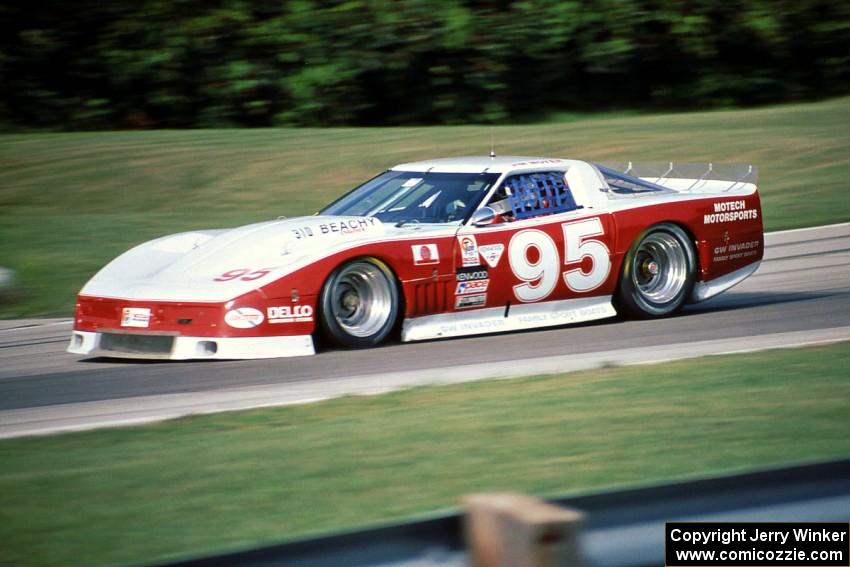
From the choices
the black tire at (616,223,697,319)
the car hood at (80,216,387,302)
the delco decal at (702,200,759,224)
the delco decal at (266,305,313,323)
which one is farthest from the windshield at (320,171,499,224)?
the delco decal at (702,200,759,224)

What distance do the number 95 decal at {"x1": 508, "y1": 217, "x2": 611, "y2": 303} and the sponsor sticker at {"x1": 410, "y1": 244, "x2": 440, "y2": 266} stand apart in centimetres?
61

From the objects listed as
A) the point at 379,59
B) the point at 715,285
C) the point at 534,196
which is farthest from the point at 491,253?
the point at 379,59

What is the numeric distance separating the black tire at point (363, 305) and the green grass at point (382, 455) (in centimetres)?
153

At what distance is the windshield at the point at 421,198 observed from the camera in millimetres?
8664

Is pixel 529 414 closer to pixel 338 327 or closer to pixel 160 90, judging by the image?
pixel 338 327

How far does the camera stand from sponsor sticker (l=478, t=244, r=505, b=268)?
8438mm

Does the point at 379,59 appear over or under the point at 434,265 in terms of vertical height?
over

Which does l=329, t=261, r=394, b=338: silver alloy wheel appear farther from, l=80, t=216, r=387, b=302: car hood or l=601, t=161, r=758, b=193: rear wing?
l=601, t=161, r=758, b=193: rear wing

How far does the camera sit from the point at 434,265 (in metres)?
8.22

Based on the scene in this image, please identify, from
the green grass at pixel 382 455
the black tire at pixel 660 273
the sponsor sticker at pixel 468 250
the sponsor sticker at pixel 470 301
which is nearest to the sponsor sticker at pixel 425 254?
the sponsor sticker at pixel 468 250

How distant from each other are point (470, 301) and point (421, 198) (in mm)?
897

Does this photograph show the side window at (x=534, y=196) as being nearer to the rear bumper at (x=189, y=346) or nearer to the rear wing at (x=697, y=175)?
the rear wing at (x=697, y=175)

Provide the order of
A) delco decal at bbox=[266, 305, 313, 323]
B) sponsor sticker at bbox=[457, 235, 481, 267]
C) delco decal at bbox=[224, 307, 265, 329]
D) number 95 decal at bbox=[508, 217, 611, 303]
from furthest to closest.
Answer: number 95 decal at bbox=[508, 217, 611, 303], sponsor sticker at bbox=[457, 235, 481, 267], delco decal at bbox=[266, 305, 313, 323], delco decal at bbox=[224, 307, 265, 329]

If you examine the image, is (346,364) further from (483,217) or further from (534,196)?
(534,196)
